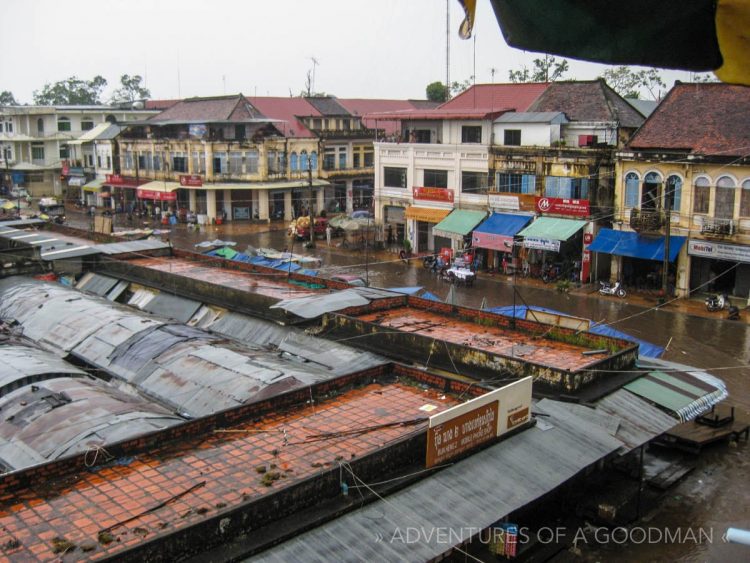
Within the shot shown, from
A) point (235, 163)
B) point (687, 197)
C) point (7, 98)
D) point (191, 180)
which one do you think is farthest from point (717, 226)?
point (7, 98)

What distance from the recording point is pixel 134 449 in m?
12.0

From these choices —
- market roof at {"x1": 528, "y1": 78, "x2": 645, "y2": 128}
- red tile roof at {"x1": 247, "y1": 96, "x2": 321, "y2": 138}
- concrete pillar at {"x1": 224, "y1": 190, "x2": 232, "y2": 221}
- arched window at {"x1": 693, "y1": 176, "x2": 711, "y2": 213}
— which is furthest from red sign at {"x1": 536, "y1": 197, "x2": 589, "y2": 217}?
concrete pillar at {"x1": 224, "y1": 190, "x2": 232, "y2": 221}

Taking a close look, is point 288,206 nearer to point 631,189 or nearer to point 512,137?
point 512,137

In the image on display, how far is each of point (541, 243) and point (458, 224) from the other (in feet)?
18.1

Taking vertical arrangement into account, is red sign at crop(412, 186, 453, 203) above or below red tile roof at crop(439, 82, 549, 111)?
below

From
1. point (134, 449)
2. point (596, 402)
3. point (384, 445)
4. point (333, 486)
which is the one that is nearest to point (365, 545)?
point (333, 486)

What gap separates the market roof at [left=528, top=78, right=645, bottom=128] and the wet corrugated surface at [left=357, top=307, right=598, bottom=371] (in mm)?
18536

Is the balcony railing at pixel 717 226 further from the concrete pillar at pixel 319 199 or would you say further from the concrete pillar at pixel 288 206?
the concrete pillar at pixel 319 199

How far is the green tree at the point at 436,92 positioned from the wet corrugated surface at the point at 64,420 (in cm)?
6271

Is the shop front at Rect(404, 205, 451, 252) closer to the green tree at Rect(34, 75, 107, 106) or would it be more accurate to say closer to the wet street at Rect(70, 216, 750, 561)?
the wet street at Rect(70, 216, 750, 561)

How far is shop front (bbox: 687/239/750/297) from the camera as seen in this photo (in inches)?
1107

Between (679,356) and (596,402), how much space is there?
401 inches

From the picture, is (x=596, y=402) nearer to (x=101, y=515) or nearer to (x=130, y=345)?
(x=101, y=515)

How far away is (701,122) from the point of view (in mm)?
30422
